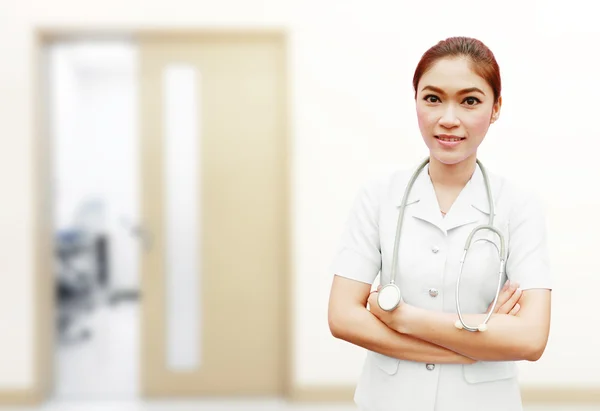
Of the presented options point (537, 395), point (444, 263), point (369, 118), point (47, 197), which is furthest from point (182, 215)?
point (444, 263)

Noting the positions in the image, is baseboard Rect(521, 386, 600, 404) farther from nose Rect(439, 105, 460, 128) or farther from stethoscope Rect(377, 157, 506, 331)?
nose Rect(439, 105, 460, 128)

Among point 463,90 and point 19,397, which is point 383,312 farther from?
point 19,397

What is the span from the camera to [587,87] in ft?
9.87

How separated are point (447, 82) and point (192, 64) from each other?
242 centimetres

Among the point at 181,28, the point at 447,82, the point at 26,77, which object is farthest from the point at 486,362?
the point at 26,77

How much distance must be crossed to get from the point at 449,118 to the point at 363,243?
10.5 inches

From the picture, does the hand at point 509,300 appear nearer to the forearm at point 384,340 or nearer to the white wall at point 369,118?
the forearm at point 384,340

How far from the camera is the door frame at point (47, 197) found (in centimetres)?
313

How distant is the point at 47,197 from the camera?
327 cm

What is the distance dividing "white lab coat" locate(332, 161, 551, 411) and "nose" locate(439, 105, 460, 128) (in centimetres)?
15

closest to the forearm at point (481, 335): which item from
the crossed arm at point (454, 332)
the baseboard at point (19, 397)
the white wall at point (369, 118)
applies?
the crossed arm at point (454, 332)

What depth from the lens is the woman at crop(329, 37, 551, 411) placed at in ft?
3.29

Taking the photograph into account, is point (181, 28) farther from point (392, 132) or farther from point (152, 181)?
point (392, 132)

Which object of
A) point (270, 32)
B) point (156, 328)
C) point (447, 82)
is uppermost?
point (270, 32)
